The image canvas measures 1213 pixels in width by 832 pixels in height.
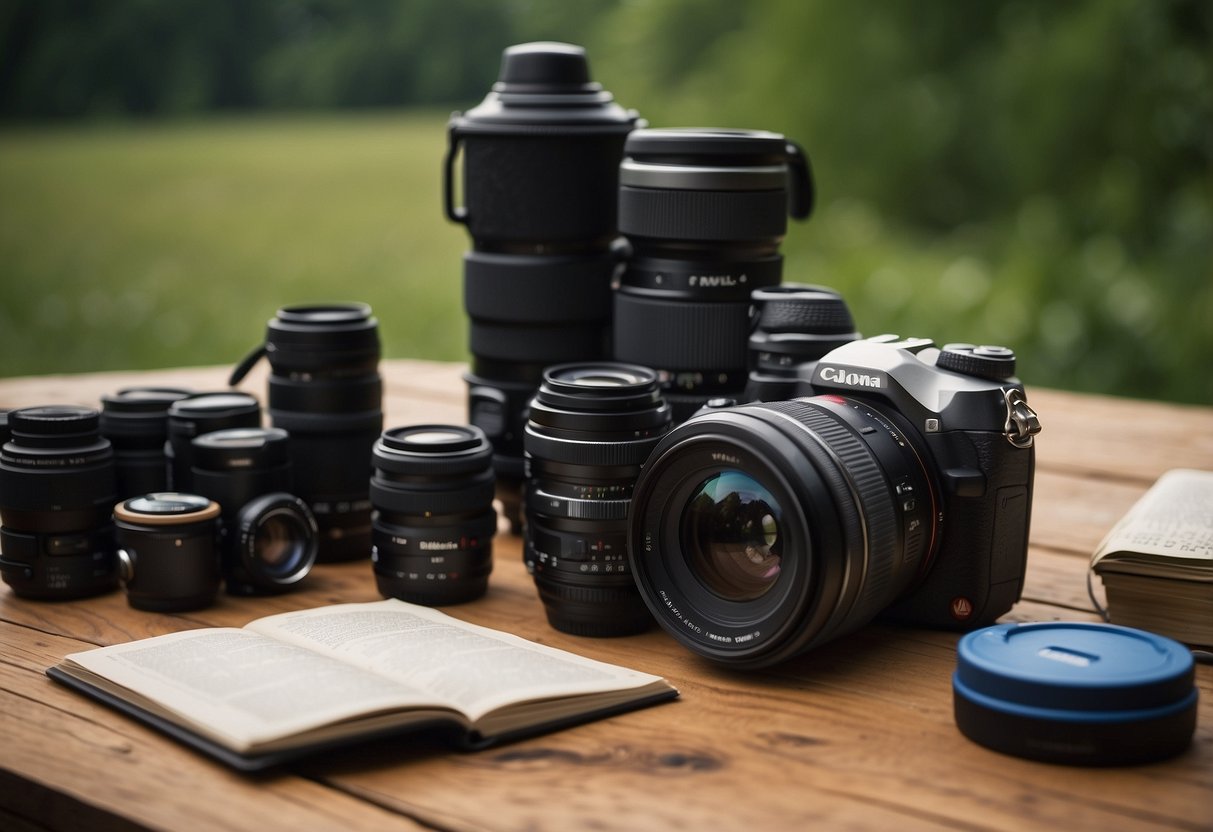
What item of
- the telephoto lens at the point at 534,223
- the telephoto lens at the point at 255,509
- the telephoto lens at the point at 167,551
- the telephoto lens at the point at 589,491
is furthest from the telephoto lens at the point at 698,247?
the telephoto lens at the point at 167,551

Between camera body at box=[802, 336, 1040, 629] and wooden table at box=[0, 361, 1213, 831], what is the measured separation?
0.28ft

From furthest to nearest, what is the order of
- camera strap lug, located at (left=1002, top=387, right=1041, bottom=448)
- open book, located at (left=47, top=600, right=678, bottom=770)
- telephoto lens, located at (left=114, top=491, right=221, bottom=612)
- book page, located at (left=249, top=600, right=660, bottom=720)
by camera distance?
telephoto lens, located at (left=114, top=491, right=221, bottom=612)
camera strap lug, located at (left=1002, top=387, right=1041, bottom=448)
book page, located at (left=249, top=600, right=660, bottom=720)
open book, located at (left=47, top=600, right=678, bottom=770)

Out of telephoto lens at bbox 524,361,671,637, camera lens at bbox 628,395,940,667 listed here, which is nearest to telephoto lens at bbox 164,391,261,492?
telephoto lens at bbox 524,361,671,637

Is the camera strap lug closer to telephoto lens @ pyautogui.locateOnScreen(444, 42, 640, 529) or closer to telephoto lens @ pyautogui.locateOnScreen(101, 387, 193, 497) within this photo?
telephoto lens @ pyautogui.locateOnScreen(444, 42, 640, 529)

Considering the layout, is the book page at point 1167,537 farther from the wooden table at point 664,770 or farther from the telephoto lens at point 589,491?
the telephoto lens at point 589,491

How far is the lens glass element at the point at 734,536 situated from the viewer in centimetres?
161

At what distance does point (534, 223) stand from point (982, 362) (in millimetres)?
747

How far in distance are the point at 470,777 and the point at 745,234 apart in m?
0.92

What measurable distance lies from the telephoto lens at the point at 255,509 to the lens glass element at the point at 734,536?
59 centimetres

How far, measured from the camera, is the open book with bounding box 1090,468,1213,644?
171 centimetres

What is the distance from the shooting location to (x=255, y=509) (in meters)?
1.93

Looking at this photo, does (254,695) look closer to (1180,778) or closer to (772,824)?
(772,824)

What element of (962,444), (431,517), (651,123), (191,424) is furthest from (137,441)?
(651,123)

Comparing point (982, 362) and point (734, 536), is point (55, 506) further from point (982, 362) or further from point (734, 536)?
point (982, 362)
